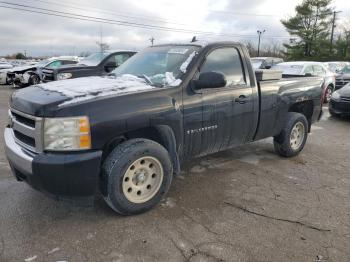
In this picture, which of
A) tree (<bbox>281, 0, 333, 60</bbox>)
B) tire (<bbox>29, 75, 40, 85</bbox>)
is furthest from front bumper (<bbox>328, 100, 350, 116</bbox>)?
tree (<bbox>281, 0, 333, 60</bbox>)

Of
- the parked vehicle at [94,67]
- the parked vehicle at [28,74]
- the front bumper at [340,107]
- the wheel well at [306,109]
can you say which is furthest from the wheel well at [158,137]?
the parked vehicle at [28,74]

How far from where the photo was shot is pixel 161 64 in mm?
4469

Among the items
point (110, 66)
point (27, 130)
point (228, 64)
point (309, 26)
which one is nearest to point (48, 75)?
point (110, 66)

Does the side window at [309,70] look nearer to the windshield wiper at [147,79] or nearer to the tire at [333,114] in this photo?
the tire at [333,114]

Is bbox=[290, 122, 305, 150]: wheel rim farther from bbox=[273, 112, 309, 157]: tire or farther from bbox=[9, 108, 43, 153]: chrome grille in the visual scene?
bbox=[9, 108, 43, 153]: chrome grille

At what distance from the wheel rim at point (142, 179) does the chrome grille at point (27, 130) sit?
89 centimetres

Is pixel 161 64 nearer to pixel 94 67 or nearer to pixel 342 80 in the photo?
pixel 94 67

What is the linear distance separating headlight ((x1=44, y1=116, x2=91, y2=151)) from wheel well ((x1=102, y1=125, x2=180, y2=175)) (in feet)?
1.56

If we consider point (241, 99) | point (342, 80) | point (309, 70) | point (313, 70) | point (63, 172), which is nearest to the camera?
point (63, 172)

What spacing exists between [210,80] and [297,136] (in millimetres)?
2763

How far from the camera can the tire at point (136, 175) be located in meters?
3.44

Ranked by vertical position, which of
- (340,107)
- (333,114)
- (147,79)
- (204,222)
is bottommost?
(204,222)

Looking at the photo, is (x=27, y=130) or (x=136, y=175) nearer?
(x=27, y=130)

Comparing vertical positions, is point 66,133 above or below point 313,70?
below
